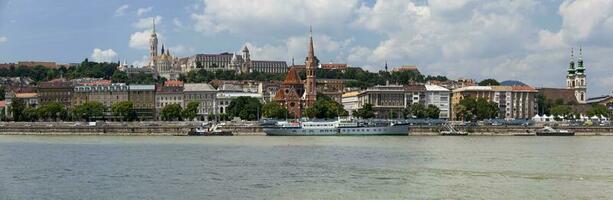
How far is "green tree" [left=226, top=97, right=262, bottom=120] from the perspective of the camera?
341ft

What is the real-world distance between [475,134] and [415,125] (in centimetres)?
552

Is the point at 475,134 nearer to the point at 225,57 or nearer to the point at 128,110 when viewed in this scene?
the point at 128,110

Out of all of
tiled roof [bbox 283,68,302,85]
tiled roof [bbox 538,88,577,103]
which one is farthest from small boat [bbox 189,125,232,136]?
tiled roof [bbox 538,88,577,103]

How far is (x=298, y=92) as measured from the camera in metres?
116

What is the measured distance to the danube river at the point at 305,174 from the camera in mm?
26422

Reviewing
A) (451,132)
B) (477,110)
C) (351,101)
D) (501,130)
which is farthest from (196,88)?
(501,130)

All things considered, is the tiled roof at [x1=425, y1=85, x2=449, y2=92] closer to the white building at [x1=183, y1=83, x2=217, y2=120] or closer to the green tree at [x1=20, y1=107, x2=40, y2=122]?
the white building at [x1=183, y1=83, x2=217, y2=120]

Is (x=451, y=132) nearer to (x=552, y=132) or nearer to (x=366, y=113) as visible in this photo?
(x=552, y=132)

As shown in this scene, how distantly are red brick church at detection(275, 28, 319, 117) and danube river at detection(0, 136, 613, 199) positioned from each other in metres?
63.3

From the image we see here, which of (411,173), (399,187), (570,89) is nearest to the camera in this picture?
(399,187)

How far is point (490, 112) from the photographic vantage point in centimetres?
10425

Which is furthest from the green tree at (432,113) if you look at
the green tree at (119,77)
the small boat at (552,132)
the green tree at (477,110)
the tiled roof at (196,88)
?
the green tree at (119,77)

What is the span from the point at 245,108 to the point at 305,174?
240 ft

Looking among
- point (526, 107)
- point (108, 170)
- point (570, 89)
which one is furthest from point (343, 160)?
point (570, 89)
